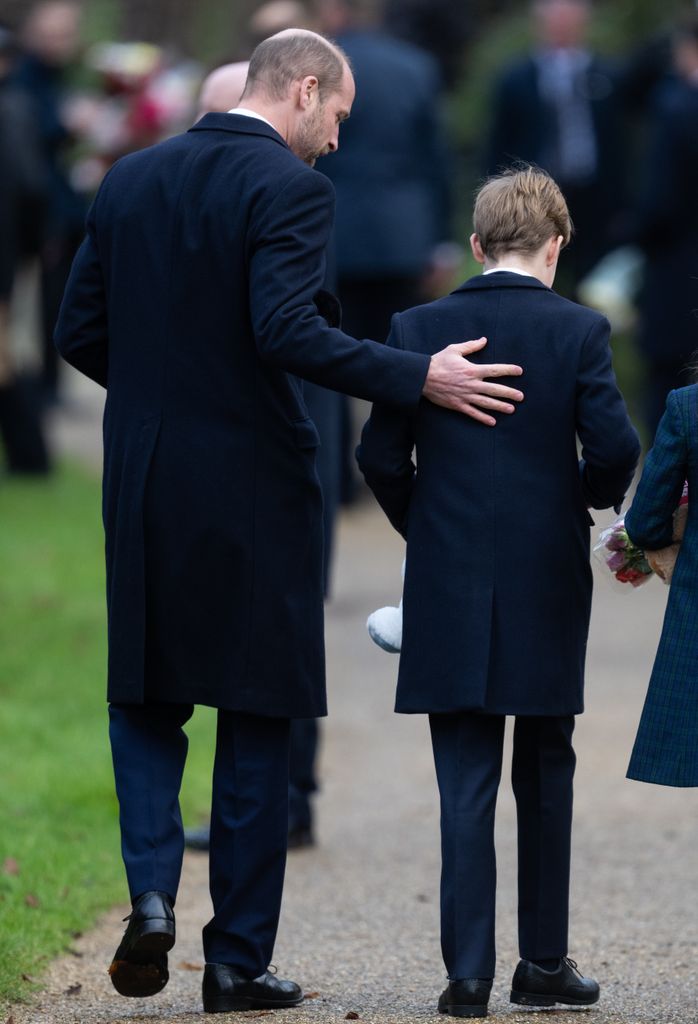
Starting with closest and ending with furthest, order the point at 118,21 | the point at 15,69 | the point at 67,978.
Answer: the point at 67,978
the point at 15,69
the point at 118,21

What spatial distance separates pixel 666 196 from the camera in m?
9.68

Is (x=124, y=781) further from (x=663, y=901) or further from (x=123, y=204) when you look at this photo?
(x=663, y=901)

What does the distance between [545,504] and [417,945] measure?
56.3 inches

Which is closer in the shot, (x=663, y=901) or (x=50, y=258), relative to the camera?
(x=663, y=901)

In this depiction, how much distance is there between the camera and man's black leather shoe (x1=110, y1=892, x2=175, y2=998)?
3805mm

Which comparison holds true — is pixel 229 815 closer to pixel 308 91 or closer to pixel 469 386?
pixel 469 386

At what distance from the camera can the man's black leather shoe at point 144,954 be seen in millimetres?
3805

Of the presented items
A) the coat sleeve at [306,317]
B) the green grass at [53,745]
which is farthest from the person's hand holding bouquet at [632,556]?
the green grass at [53,745]

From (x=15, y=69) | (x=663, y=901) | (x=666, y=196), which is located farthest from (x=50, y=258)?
(x=663, y=901)

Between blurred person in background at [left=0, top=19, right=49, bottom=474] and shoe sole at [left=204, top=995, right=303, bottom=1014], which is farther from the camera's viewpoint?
blurred person in background at [left=0, top=19, right=49, bottom=474]

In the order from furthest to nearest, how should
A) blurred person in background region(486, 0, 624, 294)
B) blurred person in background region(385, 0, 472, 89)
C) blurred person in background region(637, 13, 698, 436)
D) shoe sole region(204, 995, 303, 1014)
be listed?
blurred person in background region(385, 0, 472, 89) → blurred person in background region(486, 0, 624, 294) → blurred person in background region(637, 13, 698, 436) → shoe sole region(204, 995, 303, 1014)

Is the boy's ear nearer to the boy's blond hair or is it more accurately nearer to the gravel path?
the boy's blond hair

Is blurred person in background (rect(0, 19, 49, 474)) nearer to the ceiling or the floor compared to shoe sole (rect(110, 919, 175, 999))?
nearer to the floor

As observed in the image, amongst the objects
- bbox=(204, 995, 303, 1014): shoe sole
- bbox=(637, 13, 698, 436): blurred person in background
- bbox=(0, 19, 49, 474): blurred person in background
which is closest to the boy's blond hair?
bbox=(204, 995, 303, 1014): shoe sole
